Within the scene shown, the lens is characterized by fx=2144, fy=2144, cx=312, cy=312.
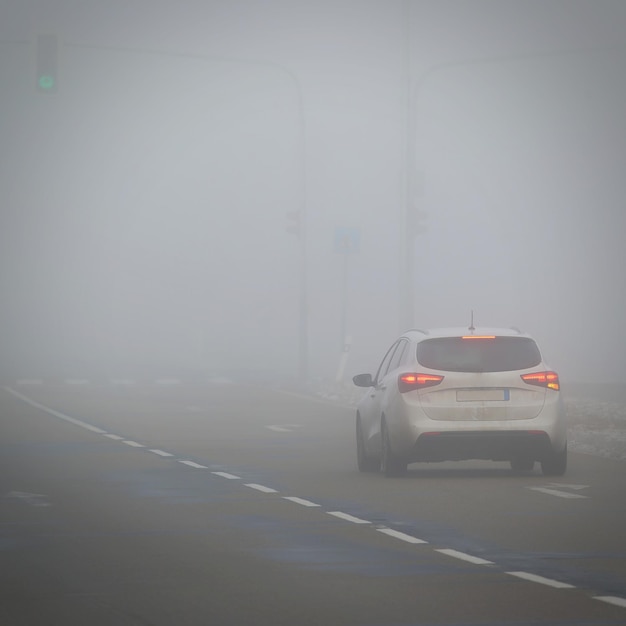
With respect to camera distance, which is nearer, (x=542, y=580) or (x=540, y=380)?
(x=542, y=580)

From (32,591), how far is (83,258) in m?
121

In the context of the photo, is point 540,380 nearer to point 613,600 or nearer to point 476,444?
point 476,444

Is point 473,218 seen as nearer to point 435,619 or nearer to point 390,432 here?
point 390,432

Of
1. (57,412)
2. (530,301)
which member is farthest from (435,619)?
(530,301)

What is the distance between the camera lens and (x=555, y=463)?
800 inches

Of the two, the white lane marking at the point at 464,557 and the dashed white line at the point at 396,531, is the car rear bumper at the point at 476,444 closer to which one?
the dashed white line at the point at 396,531

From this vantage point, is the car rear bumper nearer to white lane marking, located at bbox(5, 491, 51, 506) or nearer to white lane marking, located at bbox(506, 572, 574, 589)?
white lane marking, located at bbox(5, 491, 51, 506)

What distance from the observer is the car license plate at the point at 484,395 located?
65.2ft

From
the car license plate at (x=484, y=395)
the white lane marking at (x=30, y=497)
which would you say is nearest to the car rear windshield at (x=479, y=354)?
the car license plate at (x=484, y=395)

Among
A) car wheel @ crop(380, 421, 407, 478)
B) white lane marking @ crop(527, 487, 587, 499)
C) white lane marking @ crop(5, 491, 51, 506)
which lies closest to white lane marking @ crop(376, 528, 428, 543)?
white lane marking @ crop(527, 487, 587, 499)

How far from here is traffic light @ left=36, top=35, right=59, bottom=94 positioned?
126 ft

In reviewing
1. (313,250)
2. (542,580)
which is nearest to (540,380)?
(542,580)

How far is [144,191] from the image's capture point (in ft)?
552

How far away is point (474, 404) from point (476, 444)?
384 mm
